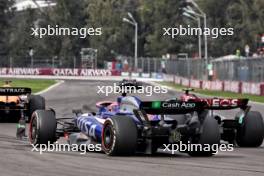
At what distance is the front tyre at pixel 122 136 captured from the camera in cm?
1161

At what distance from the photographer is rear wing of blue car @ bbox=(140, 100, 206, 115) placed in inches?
467

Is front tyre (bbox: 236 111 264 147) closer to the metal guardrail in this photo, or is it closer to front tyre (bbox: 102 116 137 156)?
front tyre (bbox: 102 116 137 156)

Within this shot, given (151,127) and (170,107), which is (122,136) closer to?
(151,127)

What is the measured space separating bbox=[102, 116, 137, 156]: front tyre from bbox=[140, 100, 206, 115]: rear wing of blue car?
12.8 inches

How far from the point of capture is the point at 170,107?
12.0 metres

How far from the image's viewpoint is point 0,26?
107312 millimetres

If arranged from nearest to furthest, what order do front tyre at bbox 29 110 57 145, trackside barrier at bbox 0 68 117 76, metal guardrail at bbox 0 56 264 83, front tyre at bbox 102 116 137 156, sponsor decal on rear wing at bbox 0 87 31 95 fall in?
front tyre at bbox 102 116 137 156
front tyre at bbox 29 110 57 145
sponsor decal on rear wing at bbox 0 87 31 95
metal guardrail at bbox 0 56 264 83
trackside barrier at bbox 0 68 117 76

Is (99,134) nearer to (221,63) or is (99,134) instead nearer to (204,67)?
(221,63)

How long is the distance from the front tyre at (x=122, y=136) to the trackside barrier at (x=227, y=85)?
31699 mm

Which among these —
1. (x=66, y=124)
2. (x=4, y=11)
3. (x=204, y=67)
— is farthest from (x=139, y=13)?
(x=66, y=124)

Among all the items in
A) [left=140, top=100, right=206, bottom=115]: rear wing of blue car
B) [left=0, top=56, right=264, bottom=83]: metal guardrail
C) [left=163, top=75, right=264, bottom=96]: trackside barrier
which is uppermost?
[left=0, top=56, right=264, bottom=83]: metal guardrail

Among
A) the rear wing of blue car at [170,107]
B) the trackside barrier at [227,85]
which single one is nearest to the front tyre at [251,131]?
the rear wing of blue car at [170,107]

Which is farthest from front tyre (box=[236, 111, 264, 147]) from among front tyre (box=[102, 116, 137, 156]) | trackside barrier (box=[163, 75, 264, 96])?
trackside barrier (box=[163, 75, 264, 96])

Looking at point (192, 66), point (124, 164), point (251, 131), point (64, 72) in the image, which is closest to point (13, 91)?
point (251, 131)
